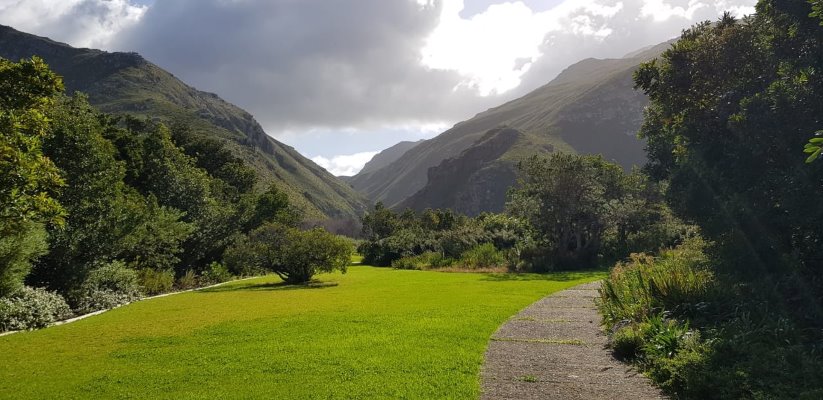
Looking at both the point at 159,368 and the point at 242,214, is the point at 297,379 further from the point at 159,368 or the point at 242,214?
the point at 242,214

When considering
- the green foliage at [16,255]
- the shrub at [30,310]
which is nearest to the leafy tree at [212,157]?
the shrub at [30,310]

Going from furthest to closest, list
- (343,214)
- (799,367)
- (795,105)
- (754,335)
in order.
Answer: (343,214) → (795,105) → (754,335) → (799,367)

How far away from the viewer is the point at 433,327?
10992 millimetres

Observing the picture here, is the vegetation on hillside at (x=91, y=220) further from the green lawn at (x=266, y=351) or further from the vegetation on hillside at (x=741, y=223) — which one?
the vegetation on hillside at (x=741, y=223)

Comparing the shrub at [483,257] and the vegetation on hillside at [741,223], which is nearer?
the vegetation on hillside at [741,223]

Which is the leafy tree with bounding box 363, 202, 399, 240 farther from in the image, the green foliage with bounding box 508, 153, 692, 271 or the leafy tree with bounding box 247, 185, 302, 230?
the green foliage with bounding box 508, 153, 692, 271

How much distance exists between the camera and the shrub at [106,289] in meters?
17.0

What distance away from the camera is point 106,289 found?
1833 centimetres

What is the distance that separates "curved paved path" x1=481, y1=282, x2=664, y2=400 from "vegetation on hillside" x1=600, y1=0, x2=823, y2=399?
0.52 metres

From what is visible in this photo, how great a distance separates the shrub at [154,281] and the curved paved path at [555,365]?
59.5 ft

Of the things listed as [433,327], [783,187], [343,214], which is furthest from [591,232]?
[343,214]

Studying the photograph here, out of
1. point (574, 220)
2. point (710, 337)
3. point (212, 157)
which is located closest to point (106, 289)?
point (710, 337)

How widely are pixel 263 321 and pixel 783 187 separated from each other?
13374 millimetres

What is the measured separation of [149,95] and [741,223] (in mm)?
147423
